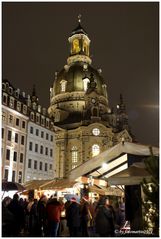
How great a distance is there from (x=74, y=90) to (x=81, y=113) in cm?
691

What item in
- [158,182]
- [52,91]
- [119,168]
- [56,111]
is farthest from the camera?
[52,91]

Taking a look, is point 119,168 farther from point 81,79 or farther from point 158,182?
point 81,79

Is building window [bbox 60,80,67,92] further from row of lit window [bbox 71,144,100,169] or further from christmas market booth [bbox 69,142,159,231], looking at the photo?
christmas market booth [bbox 69,142,159,231]

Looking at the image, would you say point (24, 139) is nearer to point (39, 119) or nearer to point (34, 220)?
point (39, 119)

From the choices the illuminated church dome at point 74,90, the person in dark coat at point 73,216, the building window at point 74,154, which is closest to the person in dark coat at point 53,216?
the person in dark coat at point 73,216

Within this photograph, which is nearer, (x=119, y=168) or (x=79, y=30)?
(x=119, y=168)

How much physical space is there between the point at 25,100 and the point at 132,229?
4039cm

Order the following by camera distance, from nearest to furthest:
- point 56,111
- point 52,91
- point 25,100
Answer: point 25,100 < point 56,111 < point 52,91

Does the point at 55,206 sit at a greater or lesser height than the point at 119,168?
lesser

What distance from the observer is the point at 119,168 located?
1692 cm

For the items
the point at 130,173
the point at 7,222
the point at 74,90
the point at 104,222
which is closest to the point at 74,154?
the point at 74,90

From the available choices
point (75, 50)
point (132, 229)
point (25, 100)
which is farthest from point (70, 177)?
point (75, 50)

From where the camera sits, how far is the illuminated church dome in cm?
7856


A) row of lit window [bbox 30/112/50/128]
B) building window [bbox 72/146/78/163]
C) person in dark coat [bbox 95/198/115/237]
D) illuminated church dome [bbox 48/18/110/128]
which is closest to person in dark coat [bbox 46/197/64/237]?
person in dark coat [bbox 95/198/115/237]
